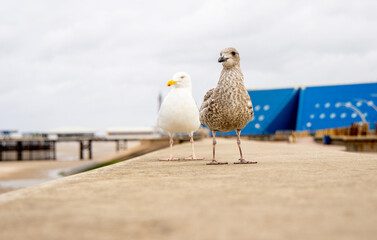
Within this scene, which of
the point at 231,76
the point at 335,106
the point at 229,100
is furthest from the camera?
the point at 335,106

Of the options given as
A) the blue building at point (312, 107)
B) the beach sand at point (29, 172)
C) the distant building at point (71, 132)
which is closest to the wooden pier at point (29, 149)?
the beach sand at point (29, 172)

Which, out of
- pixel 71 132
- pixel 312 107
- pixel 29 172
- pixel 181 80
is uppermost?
pixel 312 107

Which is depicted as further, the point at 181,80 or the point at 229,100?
the point at 181,80

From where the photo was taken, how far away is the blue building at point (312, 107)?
4062 cm

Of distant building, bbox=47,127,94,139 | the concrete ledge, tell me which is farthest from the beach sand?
distant building, bbox=47,127,94,139

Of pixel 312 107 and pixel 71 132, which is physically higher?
pixel 312 107

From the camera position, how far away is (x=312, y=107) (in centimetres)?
4241

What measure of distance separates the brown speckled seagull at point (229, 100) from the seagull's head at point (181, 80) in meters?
1.64

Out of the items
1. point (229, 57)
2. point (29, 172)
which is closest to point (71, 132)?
point (29, 172)

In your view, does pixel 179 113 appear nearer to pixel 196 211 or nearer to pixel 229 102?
pixel 229 102

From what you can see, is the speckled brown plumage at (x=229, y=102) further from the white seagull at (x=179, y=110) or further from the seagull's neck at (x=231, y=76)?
the white seagull at (x=179, y=110)

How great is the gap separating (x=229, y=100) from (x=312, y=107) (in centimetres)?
3989

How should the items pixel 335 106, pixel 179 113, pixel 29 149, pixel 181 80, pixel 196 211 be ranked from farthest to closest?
pixel 29 149, pixel 335 106, pixel 181 80, pixel 179 113, pixel 196 211

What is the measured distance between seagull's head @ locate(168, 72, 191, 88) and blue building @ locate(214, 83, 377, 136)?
35677 mm
